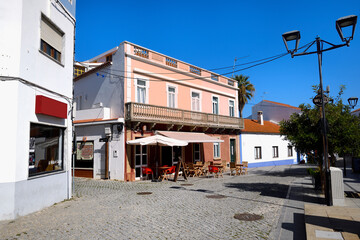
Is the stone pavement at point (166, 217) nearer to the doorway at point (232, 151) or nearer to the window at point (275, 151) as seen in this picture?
the doorway at point (232, 151)

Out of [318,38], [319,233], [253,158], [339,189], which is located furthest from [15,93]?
[253,158]

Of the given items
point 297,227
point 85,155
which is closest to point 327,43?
point 297,227

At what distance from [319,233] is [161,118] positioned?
12.0 metres

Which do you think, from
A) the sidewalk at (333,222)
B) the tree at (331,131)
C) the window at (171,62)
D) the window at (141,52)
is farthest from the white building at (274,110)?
the sidewalk at (333,222)

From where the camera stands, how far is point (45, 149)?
8.60m

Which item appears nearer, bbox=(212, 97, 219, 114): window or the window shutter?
the window shutter

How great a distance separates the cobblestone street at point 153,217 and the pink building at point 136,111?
5016 mm

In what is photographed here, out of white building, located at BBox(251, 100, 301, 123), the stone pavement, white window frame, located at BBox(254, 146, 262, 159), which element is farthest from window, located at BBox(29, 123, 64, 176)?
white building, located at BBox(251, 100, 301, 123)

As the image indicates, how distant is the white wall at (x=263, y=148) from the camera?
25673 millimetres

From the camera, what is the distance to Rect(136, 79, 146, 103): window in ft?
53.0

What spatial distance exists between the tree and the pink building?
6973 mm

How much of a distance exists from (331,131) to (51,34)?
10325 millimetres

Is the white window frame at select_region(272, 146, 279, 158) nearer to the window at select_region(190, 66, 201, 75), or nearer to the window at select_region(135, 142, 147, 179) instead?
the window at select_region(190, 66, 201, 75)

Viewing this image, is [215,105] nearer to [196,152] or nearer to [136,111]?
[196,152]
